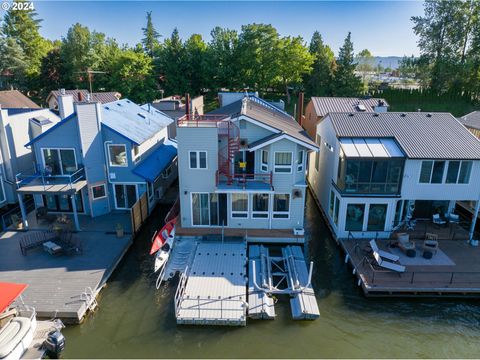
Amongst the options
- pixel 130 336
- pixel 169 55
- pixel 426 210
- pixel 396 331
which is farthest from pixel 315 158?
pixel 169 55

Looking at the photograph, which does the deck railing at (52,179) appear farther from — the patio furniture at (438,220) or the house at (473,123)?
the house at (473,123)

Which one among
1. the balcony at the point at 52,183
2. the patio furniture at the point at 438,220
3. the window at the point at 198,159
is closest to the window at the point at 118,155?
the balcony at the point at 52,183

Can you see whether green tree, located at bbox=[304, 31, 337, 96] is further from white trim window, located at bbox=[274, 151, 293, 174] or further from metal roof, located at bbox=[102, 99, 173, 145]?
white trim window, located at bbox=[274, 151, 293, 174]

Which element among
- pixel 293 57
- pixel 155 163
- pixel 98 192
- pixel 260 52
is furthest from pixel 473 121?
pixel 98 192

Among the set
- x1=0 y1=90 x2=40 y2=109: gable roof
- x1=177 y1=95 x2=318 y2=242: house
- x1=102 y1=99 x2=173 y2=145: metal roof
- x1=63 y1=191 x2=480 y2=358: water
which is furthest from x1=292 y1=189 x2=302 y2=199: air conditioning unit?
x1=0 y1=90 x2=40 y2=109: gable roof

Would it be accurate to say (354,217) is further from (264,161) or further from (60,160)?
(60,160)

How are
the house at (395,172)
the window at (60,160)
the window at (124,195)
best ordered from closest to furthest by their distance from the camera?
the house at (395,172) → the window at (60,160) → the window at (124,195)
